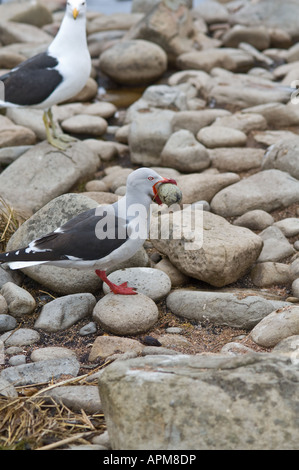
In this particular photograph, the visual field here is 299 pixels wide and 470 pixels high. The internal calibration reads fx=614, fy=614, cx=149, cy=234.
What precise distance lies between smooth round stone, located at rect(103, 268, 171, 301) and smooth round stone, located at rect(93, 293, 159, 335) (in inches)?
8.3

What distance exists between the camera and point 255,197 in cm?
580

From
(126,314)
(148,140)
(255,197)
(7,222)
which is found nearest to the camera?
(126,314)

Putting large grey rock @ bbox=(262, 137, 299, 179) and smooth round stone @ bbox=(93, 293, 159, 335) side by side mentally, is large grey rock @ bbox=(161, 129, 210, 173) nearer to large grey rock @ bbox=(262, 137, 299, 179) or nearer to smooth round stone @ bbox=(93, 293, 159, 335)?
large grey rock @ bbox=(262, 137, 299, 179)

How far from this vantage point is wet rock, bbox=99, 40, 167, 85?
9781 mm

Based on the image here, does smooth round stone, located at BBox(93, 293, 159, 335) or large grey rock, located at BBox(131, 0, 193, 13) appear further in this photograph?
large grey rock, located at BBox(131, 0, 193, 13)

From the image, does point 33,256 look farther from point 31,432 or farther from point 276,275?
point 276,275

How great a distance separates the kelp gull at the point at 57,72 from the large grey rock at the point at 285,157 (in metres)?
2.08

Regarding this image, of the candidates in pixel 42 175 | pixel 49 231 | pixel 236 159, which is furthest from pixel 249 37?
pixel 49 231

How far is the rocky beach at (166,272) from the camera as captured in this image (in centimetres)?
265

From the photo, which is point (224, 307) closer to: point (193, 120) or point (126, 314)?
point (126, 314)

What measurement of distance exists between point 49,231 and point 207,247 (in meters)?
1.24

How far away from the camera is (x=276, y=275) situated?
479cm

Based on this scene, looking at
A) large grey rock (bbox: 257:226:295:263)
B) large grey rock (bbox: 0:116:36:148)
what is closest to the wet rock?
large grey rock (bbox: 0:116:36:148)

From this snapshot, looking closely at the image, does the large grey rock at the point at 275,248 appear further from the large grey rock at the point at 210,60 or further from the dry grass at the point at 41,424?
the large grey rock at the point at 210,60
